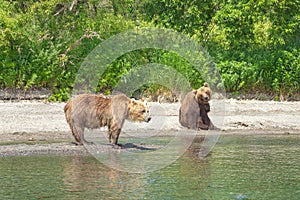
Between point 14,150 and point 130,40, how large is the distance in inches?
404

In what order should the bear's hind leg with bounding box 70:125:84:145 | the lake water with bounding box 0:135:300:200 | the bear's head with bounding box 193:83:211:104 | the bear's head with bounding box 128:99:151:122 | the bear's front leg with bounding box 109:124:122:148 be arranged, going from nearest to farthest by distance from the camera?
the lake water with bounding box 0:135:300:200 < the bear's head with bounding box 128:99:151:122 < the bear's front leg with bounding box 109:124:122:148 < the bear's hind leg with bounding box 70:125:84:145 < the bear's head with bounding box 193:83:211:104

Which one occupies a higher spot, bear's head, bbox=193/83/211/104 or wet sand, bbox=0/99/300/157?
bear's head, bbox=193/83/211/104

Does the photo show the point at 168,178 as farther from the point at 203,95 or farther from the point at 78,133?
the point at 203,95

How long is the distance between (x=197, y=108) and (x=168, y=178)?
6292 millimetres

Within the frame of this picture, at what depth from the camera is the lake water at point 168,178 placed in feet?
38.2

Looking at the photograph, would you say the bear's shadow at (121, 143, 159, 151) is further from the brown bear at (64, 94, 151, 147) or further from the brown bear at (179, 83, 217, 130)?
the brown bear at (179, 83, 217, 130)

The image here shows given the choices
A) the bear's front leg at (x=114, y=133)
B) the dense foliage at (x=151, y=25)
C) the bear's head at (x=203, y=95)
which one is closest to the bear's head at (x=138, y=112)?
the bear's front leg at (x=114, y=133)

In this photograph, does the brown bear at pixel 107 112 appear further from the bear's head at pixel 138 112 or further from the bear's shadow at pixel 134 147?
the bear's shadow at pixel 134 147

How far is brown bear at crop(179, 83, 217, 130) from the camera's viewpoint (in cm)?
1914

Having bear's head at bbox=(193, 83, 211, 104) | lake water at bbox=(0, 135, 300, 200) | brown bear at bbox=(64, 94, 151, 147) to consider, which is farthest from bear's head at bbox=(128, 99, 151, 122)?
bear's head at bbox=(193, 83, 211, 104)

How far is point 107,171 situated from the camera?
13812 millimetres

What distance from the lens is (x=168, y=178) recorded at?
519 inches

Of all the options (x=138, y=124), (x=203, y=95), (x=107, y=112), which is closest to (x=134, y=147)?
(x=107, y=112)

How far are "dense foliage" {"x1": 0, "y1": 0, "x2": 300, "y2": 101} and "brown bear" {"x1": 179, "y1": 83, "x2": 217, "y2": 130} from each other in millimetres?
5370
